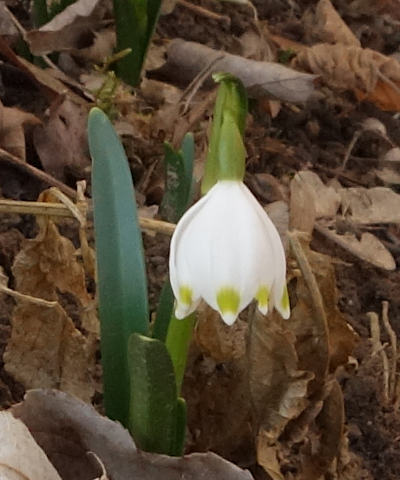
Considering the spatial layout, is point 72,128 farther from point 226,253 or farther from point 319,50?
point 226,253

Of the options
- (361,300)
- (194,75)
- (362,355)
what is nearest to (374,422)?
(362,355)

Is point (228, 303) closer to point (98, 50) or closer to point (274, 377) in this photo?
point (274, 377)

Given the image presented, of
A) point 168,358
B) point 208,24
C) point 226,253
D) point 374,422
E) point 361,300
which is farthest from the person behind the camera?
point 208,24

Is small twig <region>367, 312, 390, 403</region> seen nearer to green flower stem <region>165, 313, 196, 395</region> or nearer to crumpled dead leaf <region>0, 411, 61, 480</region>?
green flower stem <region>165, 313, 196, 395</region>

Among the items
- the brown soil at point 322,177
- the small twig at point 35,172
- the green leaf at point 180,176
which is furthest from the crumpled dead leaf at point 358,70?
the green leaf at point 180,176

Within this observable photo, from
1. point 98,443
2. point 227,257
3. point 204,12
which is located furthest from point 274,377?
point 204,12

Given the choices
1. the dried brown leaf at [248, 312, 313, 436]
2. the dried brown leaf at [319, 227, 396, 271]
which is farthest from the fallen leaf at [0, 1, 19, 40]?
the dried brown leaf at [248, 312, 313, 436]

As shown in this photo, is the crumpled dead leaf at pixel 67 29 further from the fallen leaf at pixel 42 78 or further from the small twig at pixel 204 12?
the small twig at pixel 204 12
